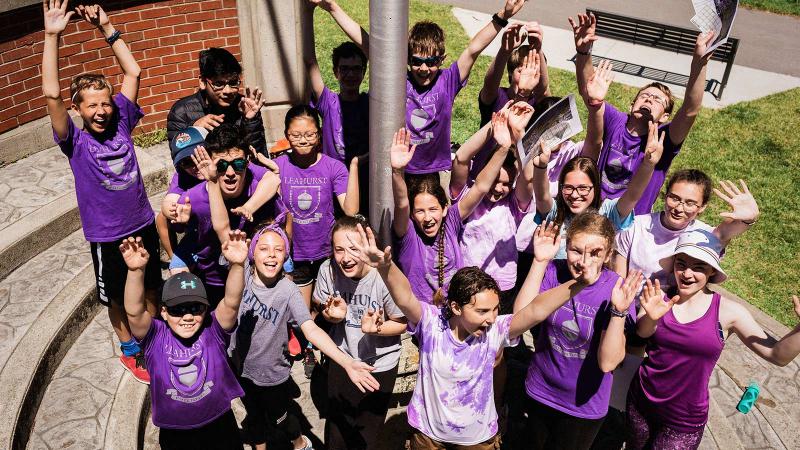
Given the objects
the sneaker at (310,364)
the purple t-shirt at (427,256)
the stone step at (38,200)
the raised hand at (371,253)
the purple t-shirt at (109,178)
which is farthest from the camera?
→ the stone step at (38,200)

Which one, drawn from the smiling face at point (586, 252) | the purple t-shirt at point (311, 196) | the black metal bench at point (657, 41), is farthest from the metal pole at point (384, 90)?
the black metal bench at point (657, 41)

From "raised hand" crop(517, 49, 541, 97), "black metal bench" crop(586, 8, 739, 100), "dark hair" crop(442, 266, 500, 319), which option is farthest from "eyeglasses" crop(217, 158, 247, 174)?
"black metal bench" crop(586, 8, 739, 100)

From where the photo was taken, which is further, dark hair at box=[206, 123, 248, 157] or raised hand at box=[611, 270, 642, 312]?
dark hair at box=[206, 123, 248, 157]

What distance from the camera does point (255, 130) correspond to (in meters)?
5.05

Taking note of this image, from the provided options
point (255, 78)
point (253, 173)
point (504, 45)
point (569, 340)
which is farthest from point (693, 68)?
point (255, 78)

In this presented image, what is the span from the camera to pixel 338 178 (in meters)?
4.93

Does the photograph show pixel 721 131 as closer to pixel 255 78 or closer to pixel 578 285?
pixel 255 78

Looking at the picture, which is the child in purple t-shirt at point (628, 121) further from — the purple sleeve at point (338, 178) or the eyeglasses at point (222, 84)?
Answer: the eyeglasses at point (222, 84)

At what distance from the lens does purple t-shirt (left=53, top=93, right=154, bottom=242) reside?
451 cm

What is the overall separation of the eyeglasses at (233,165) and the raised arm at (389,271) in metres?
1.10

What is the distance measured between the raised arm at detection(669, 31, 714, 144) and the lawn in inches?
110

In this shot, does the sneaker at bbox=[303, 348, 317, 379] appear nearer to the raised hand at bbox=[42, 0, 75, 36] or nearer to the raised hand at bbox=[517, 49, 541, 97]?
the raised hand at bbox=[517, 49, 541, 97]

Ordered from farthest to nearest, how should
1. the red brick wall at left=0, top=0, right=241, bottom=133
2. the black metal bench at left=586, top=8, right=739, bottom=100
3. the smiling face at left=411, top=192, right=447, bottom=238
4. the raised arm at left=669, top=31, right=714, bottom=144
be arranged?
the black metal bench at left=586, top=8, right=739, bottom=100 < the red brick wall at left=0, top=0, right=241, bottom=133 < the raised arm at left=669, top=31, right=714, bottom=144 < the smiling face at left=411, top=192, right=447, bottom=238

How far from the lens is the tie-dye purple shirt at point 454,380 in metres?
3.76
